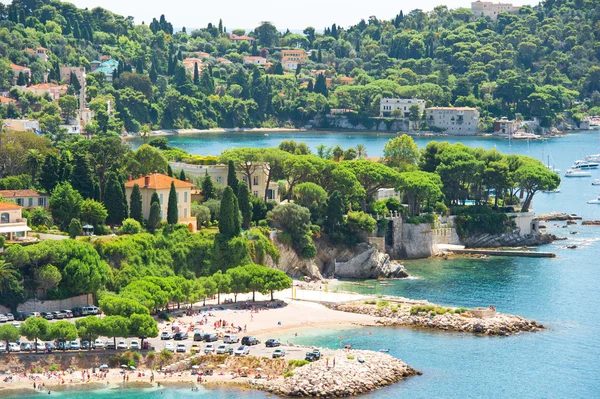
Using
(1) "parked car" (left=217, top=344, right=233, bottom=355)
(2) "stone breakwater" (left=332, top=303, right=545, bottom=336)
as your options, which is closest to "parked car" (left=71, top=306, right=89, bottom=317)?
(1) "parked car" (left=217, top=344, right=233, bottom=355)

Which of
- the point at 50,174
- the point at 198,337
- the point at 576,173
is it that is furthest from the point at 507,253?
the point at 576,173

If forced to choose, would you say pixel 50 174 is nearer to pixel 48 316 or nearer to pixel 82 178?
pixel 82 178

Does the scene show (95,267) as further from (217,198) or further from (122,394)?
(217,198)

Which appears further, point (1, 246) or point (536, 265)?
point (536, 265)

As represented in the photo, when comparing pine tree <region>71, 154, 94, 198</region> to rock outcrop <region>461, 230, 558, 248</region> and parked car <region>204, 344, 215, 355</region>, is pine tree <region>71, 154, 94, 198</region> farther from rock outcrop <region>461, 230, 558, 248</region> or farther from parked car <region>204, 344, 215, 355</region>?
rock outcrop <region>461, 230, 558, 248</region>

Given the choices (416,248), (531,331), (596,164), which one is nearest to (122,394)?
(531,331)

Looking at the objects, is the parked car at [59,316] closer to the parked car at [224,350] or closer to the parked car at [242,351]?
the parked car at [224,350]
